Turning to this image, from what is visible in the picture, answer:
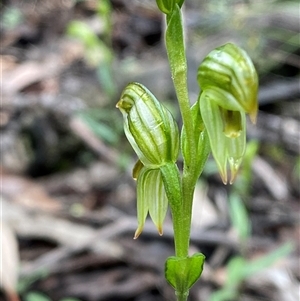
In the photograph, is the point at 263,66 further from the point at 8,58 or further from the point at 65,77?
the point at 8,58

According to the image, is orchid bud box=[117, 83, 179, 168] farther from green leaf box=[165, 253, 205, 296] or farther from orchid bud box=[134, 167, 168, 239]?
green leaf box=[165, 253, 205, 296]

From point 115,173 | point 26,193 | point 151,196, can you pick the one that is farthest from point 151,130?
point 115,173

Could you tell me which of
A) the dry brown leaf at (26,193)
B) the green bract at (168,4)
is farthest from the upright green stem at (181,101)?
the dry brown leaf at (26,193)

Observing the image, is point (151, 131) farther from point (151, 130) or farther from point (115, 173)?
point (115, 173)

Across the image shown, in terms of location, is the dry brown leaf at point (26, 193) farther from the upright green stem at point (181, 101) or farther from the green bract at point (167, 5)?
the green bract at point (167, 5)

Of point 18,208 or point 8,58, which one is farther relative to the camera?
point 8,58

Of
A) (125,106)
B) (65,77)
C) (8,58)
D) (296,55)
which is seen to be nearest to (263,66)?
(296,55)

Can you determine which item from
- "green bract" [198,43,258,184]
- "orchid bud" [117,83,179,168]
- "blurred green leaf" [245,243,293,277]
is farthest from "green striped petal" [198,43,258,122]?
"blurred green leaf" [245,243,293,277]

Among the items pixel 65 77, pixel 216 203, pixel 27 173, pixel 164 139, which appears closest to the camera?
pixel 164 139
